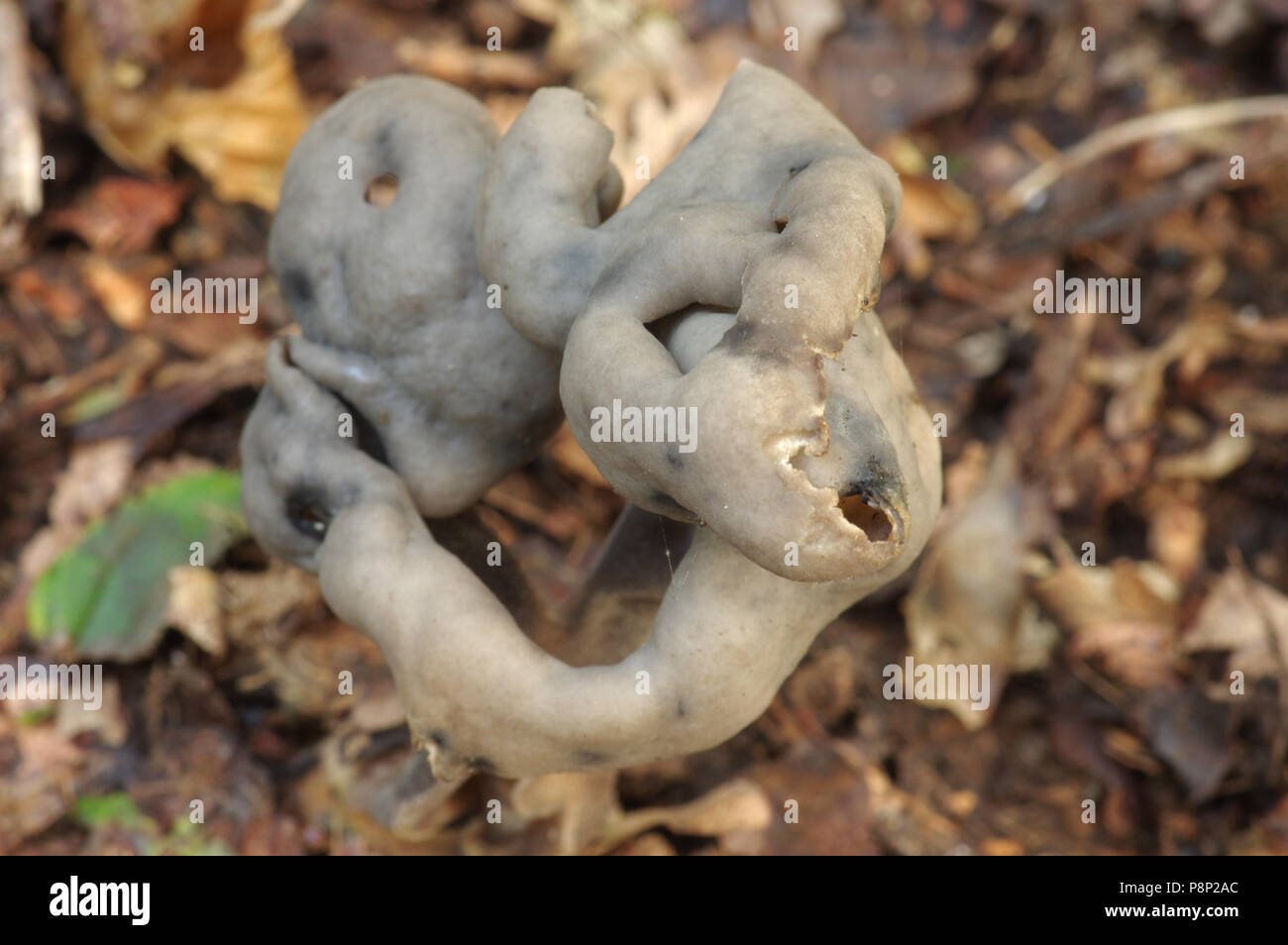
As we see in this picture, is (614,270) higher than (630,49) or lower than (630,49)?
lower

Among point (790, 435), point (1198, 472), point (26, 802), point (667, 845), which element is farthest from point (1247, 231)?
point (26, 802)

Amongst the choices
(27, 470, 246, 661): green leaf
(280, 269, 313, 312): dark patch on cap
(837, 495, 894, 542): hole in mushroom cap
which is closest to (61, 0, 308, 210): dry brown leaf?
(27, 470, 246, 661): green leaf

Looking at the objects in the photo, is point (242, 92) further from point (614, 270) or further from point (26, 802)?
point (614, 270)

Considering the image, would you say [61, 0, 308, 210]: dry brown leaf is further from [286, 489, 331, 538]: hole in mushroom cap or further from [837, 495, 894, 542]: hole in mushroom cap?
[837, 495, 894, 542]: hole in mushroom cap

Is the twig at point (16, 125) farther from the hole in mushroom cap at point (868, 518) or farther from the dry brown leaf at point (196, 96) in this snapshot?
the hole in mushroom cap at point (868, 518)

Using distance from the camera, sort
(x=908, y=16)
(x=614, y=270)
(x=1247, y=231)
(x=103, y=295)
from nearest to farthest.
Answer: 1. (x=614, y=270)
2. (x=103, y=295)
3. (x=1247, y=231)
4. (x=908, y=16)

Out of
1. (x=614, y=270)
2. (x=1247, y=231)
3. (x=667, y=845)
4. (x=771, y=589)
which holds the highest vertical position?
(x=1247, y=231)
